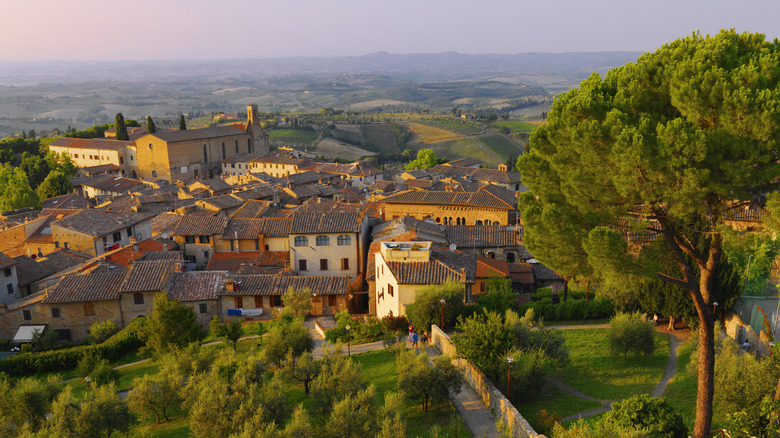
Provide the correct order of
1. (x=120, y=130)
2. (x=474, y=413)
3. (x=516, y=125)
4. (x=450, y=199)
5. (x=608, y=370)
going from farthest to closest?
1. (x=516, y=125)
2. (x=120, y=130)
3. (x=450, y=199)
4. (x=608, y=370)
5. (x=474, y=413)

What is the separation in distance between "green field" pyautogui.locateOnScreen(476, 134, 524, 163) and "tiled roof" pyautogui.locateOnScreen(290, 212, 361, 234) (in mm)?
96732

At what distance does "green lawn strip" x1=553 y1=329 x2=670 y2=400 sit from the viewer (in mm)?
19297

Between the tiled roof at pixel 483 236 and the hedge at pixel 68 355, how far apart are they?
66.3ft

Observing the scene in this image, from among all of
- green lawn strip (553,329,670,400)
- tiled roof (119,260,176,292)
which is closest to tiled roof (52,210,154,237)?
tiled roof (119,260,176,292)

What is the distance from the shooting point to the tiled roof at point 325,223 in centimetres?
3541

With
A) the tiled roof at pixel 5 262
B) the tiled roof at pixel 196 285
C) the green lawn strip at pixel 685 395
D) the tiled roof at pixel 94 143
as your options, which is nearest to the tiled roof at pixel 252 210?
the tiled roof at pixel 196 285

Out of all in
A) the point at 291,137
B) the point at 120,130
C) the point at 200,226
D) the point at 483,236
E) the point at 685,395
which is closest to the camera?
the point at 685,395

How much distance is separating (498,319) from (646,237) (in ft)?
18.7

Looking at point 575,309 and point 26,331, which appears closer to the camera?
point 575,309

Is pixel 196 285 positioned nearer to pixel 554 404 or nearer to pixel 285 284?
pixel 285 284

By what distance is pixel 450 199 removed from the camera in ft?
157

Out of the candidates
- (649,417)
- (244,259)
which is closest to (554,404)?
(649,417)

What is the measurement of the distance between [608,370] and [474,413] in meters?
6.15

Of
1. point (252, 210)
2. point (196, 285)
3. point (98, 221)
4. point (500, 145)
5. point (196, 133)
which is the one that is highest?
point (196, 133)
